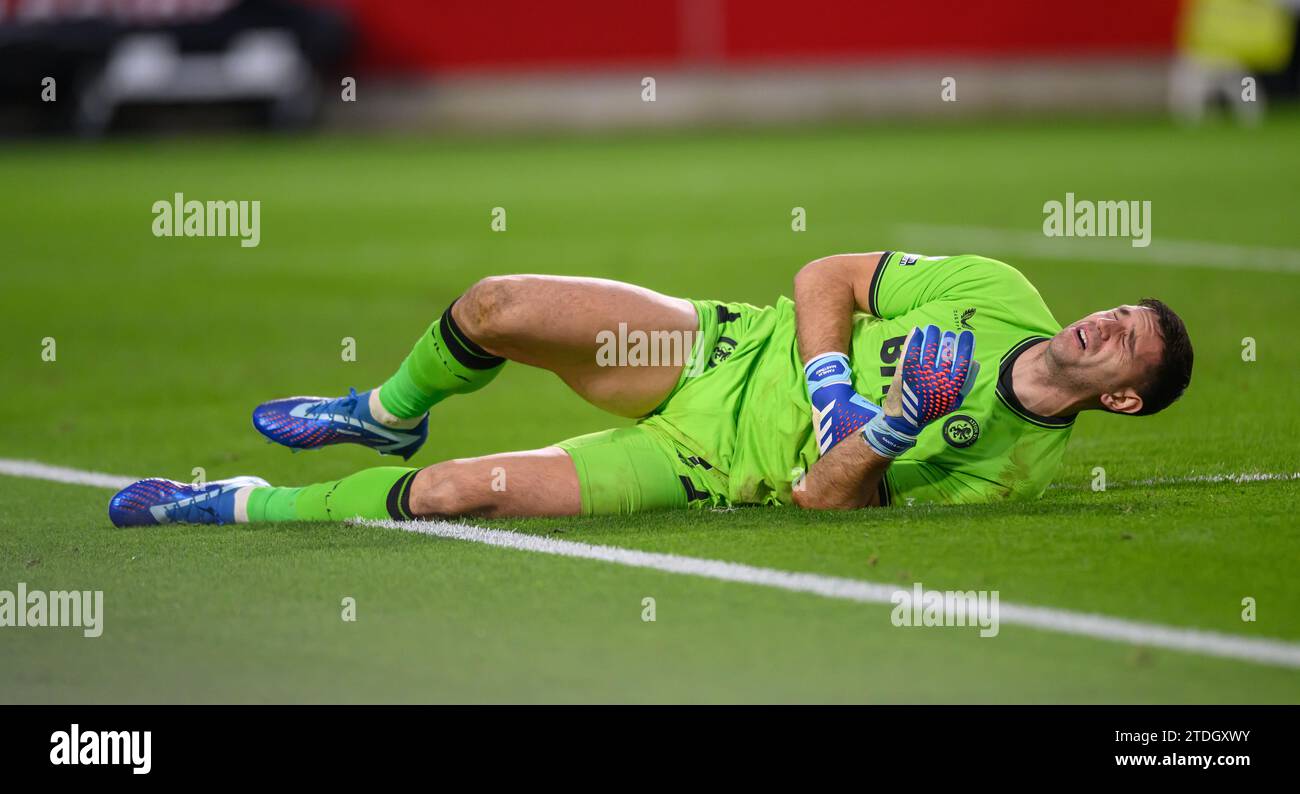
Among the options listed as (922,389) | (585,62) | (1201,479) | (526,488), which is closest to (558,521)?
(526,488)

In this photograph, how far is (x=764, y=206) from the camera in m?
17.1

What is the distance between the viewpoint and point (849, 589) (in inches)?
199

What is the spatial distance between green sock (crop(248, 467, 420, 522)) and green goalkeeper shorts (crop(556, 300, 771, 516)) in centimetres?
60

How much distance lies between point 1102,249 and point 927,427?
821 centimetres

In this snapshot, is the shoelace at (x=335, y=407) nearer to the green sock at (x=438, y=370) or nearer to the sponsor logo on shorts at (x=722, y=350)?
the green sock at (x=438, y=370)

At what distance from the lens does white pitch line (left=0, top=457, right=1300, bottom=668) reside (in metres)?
4.52

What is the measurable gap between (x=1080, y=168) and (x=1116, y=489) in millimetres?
13007
